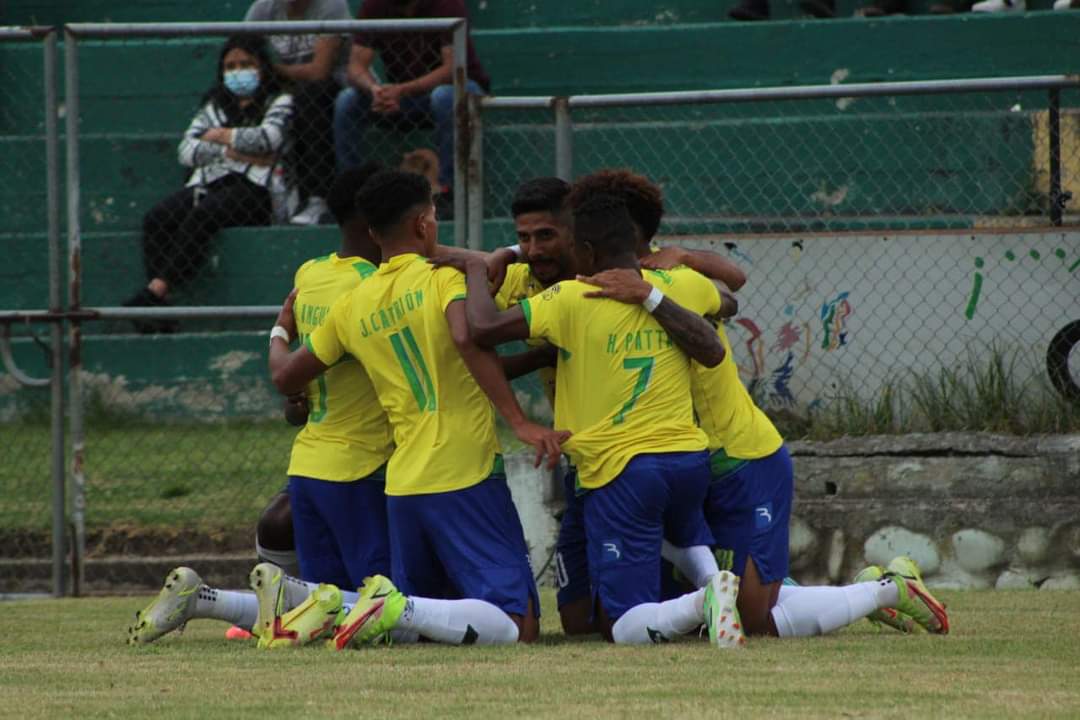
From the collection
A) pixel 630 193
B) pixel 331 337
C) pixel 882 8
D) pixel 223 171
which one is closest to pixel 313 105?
pixel 223 171

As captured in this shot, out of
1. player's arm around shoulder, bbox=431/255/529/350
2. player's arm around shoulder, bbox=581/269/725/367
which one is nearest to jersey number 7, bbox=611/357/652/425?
player's arm around shoulder, bbox=581/269/725/367

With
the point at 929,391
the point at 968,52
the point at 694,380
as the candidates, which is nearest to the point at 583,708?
the point at 694,380

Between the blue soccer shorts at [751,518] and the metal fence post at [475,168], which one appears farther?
the metal fence post at [475,168]

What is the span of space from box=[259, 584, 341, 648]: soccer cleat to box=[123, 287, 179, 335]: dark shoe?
4315 mm

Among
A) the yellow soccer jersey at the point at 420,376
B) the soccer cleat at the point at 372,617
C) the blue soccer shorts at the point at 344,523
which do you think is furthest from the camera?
the blue soccer shorts at the point at 344,523

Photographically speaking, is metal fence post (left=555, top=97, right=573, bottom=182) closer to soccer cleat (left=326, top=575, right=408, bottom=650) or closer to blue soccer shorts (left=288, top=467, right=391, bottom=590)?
blue soccer shorts (left=288, top=467, right=391, bottom=590)

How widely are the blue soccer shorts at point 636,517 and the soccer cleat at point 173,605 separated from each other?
1.50 m

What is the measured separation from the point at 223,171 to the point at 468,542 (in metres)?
5.26

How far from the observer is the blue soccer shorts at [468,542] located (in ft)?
22.4

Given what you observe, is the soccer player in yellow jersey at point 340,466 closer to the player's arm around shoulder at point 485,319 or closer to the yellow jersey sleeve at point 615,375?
the player's arm around shoulder at point 485,319

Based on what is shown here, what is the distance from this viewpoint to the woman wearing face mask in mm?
11250

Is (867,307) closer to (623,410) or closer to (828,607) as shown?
(828,607)

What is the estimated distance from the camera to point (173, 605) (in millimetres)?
6906

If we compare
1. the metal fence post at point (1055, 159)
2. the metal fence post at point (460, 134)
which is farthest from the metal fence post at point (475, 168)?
the metal fence post at point (1055, 159)
